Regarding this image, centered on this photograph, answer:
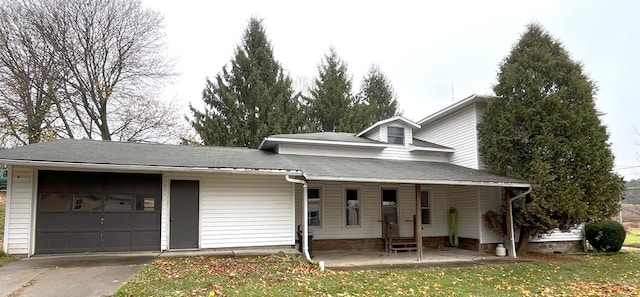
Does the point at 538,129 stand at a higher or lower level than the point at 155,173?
higher

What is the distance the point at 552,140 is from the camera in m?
11.2

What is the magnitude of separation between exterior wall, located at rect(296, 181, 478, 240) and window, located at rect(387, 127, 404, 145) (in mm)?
1706

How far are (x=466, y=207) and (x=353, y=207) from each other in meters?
3.98

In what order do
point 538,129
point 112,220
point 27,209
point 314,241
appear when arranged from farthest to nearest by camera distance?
1. point 314,241
2. point 538,129
3. point 112,220
4. point 27,209

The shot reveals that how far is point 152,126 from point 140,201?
50.4 feet

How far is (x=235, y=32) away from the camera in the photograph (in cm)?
2734

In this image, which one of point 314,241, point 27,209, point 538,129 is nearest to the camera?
point 27,209

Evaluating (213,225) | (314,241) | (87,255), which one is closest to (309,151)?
(314,241)

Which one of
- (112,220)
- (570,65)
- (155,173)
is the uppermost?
(570,65)

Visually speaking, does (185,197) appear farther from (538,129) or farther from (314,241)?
(538,129)

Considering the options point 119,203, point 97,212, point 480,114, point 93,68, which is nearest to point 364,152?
point 480,114

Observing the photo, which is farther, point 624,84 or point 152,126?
point 152,126

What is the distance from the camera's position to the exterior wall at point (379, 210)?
12.8 m

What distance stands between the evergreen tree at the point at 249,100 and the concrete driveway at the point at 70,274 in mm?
14803
